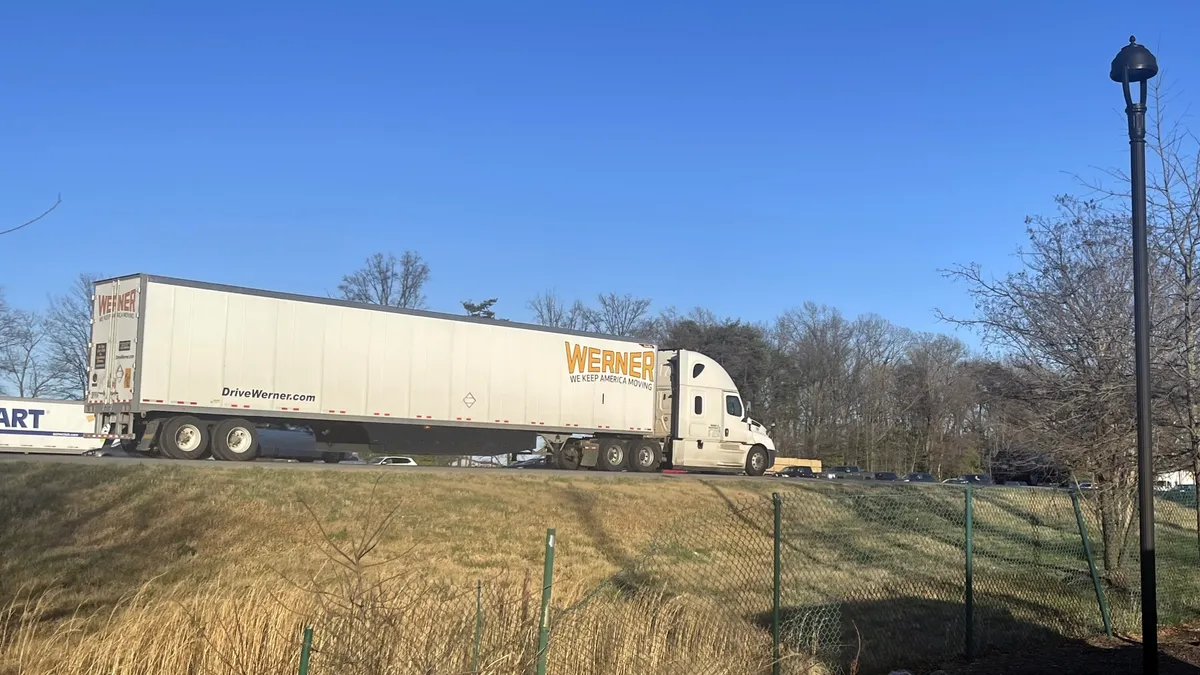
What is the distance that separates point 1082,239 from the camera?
1257cm

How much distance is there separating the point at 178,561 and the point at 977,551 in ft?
34.7

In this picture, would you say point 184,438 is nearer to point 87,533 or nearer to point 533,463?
point 87,533

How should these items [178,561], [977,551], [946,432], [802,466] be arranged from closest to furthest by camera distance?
1. [178,561]
2. [977,551]
3. [802,466]
4. [946,432]

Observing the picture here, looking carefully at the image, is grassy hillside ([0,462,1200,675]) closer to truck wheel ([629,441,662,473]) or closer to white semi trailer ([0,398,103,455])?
truck wheel ([629,441,662,473])

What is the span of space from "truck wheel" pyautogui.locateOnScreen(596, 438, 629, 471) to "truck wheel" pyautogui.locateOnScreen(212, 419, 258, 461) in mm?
9499

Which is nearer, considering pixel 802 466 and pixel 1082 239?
pixel 1082 239

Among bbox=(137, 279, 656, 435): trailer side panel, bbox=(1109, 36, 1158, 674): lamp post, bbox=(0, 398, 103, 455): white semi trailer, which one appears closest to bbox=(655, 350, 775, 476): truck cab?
bbox=(137, 279, 656, 435): trailer side panel

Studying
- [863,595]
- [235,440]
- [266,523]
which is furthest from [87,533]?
[863,595]

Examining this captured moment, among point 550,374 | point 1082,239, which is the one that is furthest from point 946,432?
point 1082,239

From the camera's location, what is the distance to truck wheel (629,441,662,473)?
90.6ft

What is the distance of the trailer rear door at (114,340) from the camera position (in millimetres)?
19578

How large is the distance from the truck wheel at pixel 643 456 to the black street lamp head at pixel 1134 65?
20426 millimetres

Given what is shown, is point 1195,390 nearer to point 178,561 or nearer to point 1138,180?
point 1138,180

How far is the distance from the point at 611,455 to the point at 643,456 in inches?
46.6
